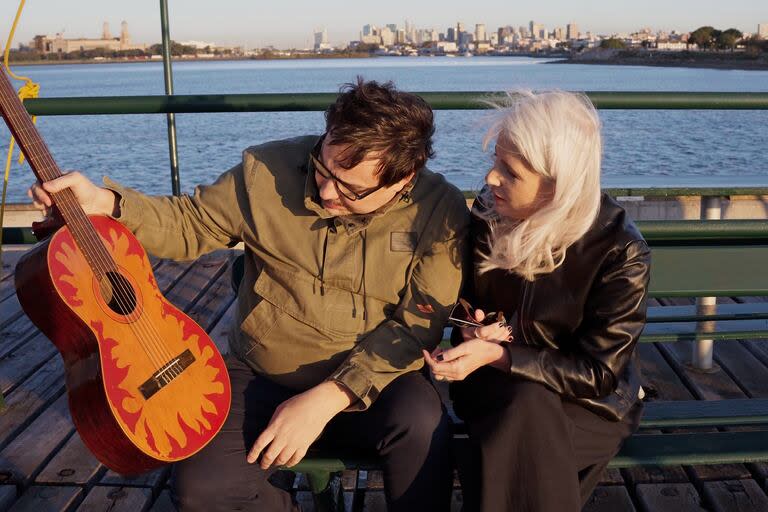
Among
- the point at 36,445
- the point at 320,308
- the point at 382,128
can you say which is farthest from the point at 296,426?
the point at 36,445

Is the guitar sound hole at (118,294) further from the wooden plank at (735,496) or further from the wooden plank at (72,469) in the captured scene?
the wooden plank at (735,496)

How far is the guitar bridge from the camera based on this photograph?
205 centimetres

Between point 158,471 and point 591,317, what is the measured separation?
149 centimetres

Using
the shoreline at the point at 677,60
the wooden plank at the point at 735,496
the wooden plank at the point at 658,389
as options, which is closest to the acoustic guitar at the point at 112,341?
the wooden plank at the point at 658,389

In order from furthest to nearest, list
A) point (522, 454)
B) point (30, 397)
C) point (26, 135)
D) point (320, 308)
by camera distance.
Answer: point (30, 397) → point (320, 308) → point (26, 135) → point (522, 454)

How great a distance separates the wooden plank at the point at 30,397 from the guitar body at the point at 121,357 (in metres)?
1.13

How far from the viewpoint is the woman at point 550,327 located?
191 centimetres

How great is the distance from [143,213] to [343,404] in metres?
0.66

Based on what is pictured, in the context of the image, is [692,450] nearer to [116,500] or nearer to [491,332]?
[491,332]

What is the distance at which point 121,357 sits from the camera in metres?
2.03

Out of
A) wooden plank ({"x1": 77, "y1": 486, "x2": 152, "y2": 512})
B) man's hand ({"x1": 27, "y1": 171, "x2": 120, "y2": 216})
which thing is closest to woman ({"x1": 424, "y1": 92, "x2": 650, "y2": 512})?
man's hand ({"x1": 27, "y1": 171, "x2": 120, "y2": 216})

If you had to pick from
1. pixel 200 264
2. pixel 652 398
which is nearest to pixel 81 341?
pixel 652 398

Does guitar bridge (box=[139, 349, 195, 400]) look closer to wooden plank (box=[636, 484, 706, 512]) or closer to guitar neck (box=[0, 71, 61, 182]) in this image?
guitar neck (box=[0, 71, 61, 182])

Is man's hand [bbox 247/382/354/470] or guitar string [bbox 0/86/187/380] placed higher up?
guitar string [bbox 0/86/187/380]
